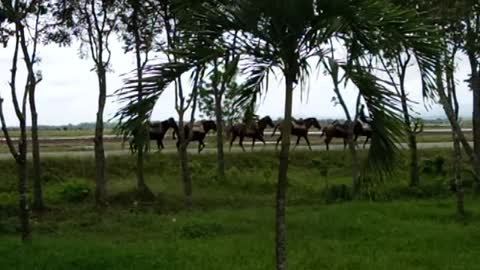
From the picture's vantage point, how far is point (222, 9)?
6.70 metres

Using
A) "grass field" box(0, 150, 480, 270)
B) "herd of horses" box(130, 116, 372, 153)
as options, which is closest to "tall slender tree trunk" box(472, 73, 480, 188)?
"grass field" box(0, 150, 480, 270)

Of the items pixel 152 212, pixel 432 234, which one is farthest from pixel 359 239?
pixel 152 212

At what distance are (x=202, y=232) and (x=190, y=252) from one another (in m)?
1.91

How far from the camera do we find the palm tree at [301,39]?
21.0ft

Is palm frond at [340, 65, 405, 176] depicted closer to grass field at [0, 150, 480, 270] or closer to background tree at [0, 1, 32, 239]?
grass field at [0, 150, 480, 270]

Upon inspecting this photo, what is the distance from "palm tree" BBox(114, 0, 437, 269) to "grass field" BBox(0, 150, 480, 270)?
795 mm

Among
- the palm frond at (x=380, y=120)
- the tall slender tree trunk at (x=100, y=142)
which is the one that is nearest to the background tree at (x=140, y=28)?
the tall slender tree trunk at (x=100, y=142)

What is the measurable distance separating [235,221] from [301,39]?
22.9 ft

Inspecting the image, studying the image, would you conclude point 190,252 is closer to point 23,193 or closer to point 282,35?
point 23,193

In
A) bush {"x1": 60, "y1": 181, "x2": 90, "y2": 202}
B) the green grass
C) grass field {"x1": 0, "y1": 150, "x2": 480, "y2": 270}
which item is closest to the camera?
the green grass

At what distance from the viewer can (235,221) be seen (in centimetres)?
1308

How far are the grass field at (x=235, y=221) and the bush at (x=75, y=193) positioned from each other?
0.03 meters

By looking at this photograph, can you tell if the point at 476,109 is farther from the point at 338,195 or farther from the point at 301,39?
the point at 301,39

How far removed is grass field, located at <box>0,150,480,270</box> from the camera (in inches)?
369
